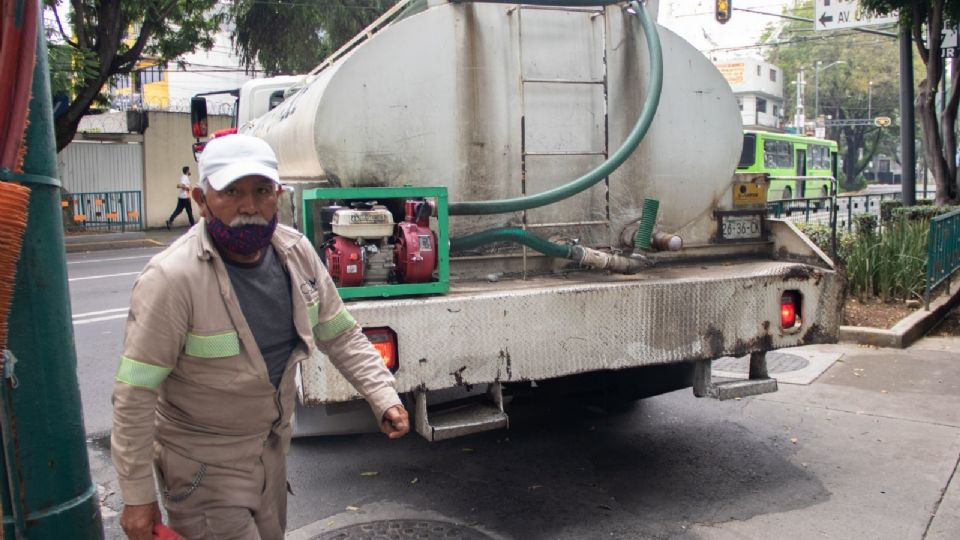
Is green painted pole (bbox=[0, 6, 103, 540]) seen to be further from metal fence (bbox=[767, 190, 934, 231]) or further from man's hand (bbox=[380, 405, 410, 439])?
metal fence (bbox=[767, 190, 934, 231])

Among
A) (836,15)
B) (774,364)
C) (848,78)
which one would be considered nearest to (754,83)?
(848,78)

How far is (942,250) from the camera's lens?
8.64 meters

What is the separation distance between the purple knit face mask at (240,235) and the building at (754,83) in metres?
63.9

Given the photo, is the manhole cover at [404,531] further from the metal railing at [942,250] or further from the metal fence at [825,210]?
the metal railing at [942,250]

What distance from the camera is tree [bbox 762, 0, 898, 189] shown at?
53.2 metres

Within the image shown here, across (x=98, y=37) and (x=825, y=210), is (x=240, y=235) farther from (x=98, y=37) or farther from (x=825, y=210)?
(x=825, y=210)

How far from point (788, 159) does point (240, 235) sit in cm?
3007

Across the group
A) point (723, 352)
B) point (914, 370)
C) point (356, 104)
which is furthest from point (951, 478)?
point (356, 104)

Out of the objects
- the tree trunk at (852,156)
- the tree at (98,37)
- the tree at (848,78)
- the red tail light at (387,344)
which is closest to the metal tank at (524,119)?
the red tail light at (387,344)

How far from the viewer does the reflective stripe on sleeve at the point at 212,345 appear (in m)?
2.27

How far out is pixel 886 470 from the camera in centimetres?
457

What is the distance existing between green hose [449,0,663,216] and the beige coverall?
5.23 ft

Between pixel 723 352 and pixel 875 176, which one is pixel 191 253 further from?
pixel 875 176

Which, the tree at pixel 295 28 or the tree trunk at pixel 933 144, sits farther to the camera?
the tree at pixel 295 28
